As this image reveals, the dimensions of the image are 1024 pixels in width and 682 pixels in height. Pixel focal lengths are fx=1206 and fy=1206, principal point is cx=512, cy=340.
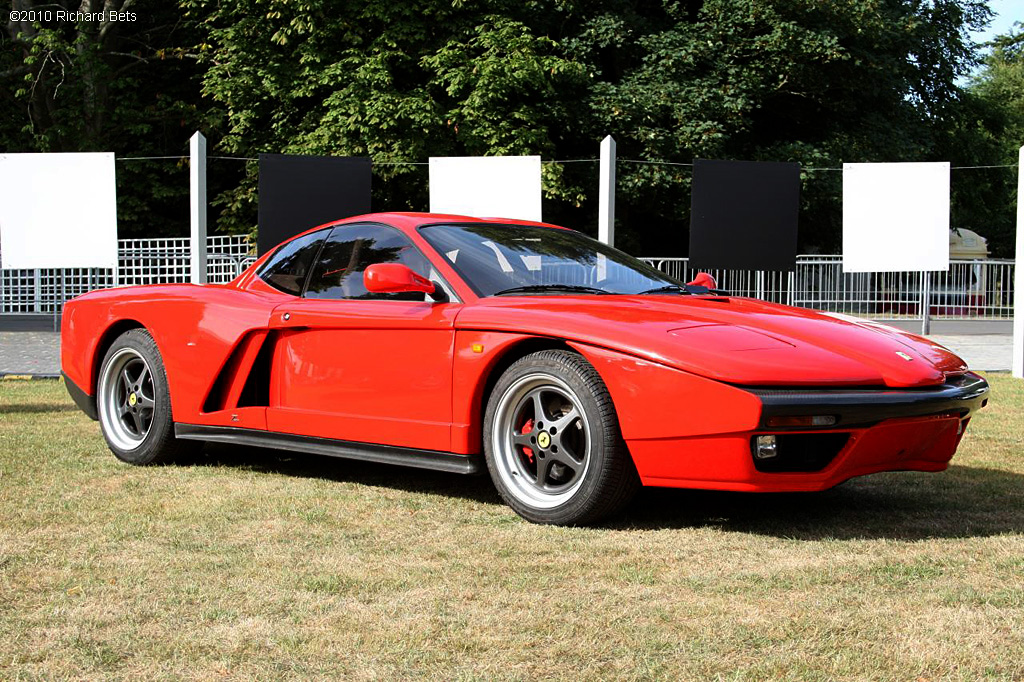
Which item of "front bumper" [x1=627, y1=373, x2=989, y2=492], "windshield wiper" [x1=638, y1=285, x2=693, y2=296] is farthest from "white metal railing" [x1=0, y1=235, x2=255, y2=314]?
"front bumper" [x1=627, y1=373, x2=989, y2=492]

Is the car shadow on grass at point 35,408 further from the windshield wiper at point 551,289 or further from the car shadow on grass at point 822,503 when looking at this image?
the windshield wiper at point 551,289

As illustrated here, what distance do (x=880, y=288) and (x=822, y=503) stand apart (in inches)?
844

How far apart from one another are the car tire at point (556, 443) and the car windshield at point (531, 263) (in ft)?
1.87

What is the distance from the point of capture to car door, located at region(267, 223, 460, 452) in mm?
5078

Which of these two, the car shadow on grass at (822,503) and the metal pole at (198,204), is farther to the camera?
the metal pole at (198,204)

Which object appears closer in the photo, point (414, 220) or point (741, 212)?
point (414, 220)

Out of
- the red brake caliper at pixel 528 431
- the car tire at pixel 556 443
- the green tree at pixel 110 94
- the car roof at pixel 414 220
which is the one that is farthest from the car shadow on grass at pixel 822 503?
the green tree at pixel 110 94

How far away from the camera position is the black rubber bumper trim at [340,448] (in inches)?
198

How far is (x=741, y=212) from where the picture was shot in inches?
525

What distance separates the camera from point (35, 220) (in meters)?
13.3

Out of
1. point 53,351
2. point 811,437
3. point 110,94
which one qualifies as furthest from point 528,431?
point 110,94

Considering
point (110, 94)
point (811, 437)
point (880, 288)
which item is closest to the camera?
point (811, 437)

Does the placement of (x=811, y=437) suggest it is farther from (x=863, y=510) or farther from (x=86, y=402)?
(x=86, y=402)

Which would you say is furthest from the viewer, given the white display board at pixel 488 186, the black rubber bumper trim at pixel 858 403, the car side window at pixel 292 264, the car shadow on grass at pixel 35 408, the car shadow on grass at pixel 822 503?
the white display board at pixel 488 186
